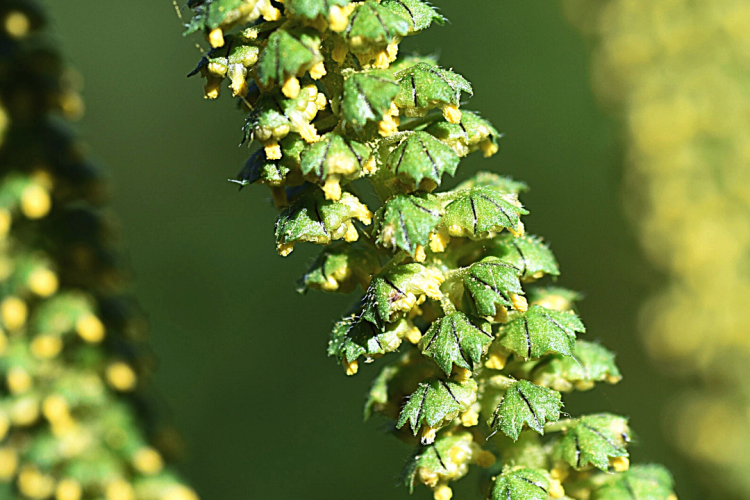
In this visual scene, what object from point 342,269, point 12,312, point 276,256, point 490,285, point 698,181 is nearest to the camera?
point 490,285

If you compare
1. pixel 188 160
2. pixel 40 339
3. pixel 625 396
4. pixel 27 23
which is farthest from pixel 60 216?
pixel 188 160

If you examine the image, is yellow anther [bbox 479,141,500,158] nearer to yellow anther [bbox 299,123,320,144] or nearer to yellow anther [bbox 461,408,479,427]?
yellow anther [bbox 299,123,320,144]

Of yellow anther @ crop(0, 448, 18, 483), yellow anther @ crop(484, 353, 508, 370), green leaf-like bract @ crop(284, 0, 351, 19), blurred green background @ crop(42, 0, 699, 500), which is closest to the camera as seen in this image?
green leaf-like bract @ crop(284, 0, 351, 19)

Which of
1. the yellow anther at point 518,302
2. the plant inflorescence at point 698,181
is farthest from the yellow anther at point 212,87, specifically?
the plant inflorescence at point 698,181

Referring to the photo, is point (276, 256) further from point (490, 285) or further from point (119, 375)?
point (490, 285)

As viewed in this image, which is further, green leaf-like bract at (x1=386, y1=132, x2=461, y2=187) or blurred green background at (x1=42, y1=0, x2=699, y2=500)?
blurred green background at (x1=42, y1=0, x2=699, y2=500)

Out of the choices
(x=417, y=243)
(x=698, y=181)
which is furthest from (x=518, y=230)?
(x=698, y=181)

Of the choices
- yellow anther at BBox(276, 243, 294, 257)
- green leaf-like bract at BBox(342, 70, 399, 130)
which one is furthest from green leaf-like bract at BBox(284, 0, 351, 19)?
yellow anther at BBox(276, 243, 294, 257)
